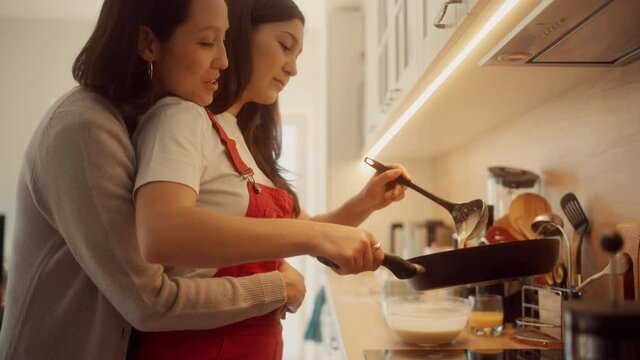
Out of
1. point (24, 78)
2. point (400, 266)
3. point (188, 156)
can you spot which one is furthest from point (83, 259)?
point (24, 78)

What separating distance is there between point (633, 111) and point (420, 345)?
612 millimetres

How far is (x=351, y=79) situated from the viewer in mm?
2787

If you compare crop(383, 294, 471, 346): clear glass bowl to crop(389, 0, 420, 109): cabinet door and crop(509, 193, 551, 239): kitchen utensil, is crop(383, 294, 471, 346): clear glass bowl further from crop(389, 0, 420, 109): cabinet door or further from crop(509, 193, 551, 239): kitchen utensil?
crop(389, 0, 420, 109): cabinet door

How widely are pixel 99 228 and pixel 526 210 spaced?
1.07 m

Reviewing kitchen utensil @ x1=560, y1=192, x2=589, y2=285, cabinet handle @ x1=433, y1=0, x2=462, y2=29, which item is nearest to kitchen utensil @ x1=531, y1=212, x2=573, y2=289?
kitchen utensil @ x1=560, y1=192, x2=589, y2=285

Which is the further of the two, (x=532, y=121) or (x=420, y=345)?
(x=532, y=121)

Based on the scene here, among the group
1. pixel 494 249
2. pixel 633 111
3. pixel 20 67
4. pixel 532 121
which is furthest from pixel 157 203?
pixel 20 67

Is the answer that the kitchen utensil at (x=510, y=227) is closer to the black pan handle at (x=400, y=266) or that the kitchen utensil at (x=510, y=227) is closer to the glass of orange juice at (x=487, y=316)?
the glass of orange juice at (x=487, y=316)

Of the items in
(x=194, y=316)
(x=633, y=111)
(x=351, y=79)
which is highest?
(x=351, y=79)

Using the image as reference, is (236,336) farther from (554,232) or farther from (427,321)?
(554,232)

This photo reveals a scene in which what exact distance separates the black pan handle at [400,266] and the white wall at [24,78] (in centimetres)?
312

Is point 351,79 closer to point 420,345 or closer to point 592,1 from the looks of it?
point 420,345

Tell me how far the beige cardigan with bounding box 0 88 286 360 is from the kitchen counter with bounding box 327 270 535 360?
1.53ft

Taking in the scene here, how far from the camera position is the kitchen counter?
43.8 inches
